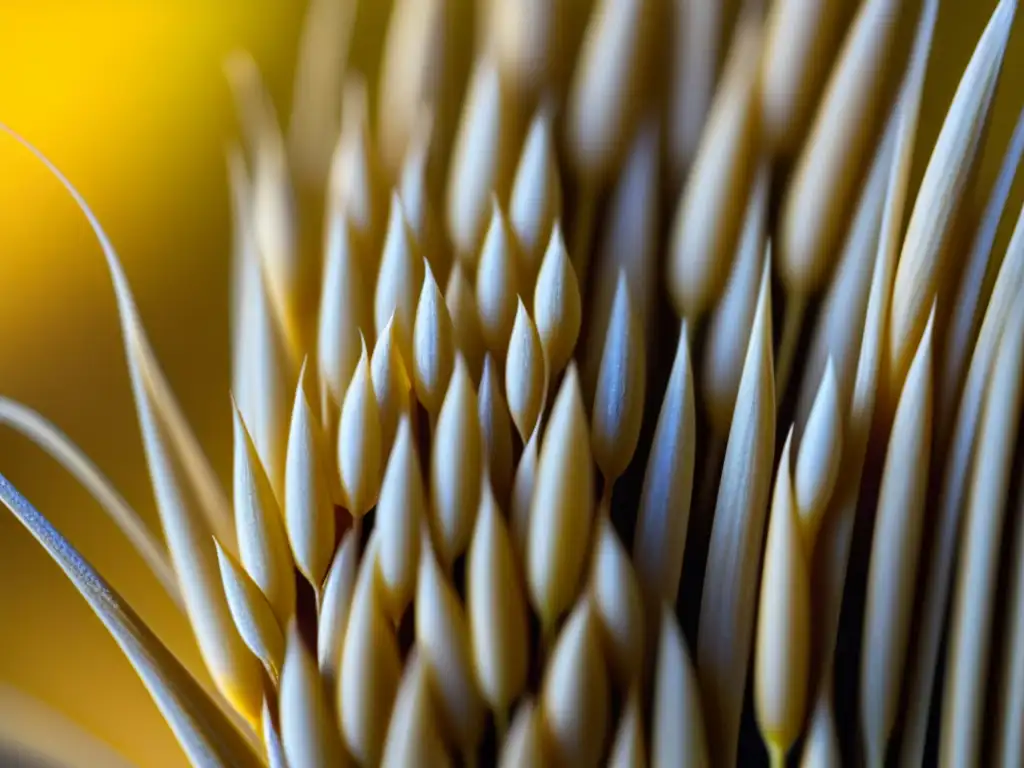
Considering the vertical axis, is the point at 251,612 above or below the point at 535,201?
below

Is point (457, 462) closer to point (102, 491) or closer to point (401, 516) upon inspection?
point (401, 516)

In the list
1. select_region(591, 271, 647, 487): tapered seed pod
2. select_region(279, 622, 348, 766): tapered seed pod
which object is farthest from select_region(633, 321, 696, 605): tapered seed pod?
select_region(279, 622, 348, 766): tapered seed pod

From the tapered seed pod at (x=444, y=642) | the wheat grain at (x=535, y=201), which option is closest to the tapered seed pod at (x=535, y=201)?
the wheat grain at (x=535, y=201)

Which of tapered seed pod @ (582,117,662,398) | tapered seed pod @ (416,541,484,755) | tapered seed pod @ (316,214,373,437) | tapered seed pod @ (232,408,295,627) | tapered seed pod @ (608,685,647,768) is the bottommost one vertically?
tapered seed pod @ (608,685,647,768)

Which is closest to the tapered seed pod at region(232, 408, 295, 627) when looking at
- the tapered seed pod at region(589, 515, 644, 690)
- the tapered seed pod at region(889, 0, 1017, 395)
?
the tapered seed pod at region(589, 515, 644, 690)

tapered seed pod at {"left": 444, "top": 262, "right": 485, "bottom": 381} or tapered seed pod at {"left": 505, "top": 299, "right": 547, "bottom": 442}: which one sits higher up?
tapered seed pod at {"left": 444, "top": 262, "right": 485, "bottom": 381}

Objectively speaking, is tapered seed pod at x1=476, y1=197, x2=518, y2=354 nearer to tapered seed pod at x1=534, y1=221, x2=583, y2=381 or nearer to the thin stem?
tapered seed pod at x1=534, y1=221, x2=583, y2=381

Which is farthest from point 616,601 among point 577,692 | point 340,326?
point 340,326
